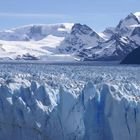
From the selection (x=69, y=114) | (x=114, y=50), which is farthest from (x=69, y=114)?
(x=114, y=50)

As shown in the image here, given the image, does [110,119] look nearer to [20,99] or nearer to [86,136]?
Answer: [86,136]

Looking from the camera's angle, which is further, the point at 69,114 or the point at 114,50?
the point at 114,50

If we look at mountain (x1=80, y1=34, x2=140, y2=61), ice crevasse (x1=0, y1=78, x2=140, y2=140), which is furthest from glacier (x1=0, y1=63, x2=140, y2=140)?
Answer: mountain (x1=80, y1=34, x2=140, y2=61)

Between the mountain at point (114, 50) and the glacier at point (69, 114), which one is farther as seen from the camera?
the mountain at point (114, 50)

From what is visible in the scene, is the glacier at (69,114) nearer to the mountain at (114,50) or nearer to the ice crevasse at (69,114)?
the ice crevasse at (69,114)

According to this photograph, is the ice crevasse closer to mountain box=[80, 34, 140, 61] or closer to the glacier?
the glacier

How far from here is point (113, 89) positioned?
50.9ft

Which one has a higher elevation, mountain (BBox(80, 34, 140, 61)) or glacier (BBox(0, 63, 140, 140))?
glacier (BBox(0, 63, 140, 140))

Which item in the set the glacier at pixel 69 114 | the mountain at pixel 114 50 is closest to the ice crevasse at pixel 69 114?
the glacier at pixel 69 114

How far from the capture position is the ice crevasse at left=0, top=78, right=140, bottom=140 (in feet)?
47.3

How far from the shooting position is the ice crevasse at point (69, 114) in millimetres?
14414

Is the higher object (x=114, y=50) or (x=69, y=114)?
(x=69, y=114)

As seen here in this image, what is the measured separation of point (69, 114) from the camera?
1515 cm

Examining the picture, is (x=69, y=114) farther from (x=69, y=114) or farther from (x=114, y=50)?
(x=114, y=50)
